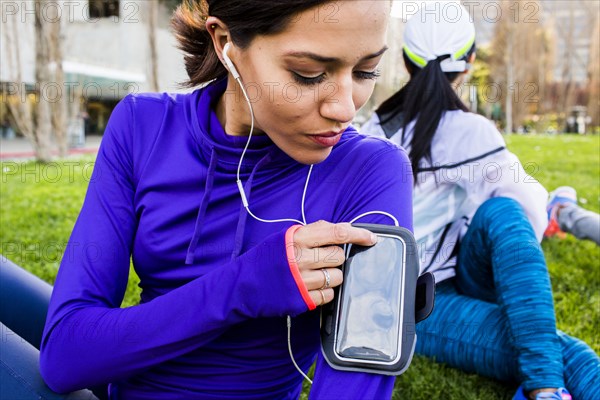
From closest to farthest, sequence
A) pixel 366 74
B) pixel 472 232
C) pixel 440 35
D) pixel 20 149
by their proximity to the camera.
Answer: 1. pixel 366 74
2. pixel 472 232
3. pixel 440 35
4. pixel 20 149

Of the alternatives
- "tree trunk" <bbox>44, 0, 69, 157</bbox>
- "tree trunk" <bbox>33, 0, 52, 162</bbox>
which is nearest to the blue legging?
"tree trunk" <bbox>33, 0, 52, 162</bbox>

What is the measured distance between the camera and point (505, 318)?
224 centimetres

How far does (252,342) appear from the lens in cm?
129

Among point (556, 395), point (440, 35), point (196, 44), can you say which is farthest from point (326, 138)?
point (440, 35)

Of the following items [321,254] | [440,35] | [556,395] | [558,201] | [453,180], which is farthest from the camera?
[558,201]

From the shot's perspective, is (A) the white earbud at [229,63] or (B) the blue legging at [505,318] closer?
(A) the white earbud at [229,63]

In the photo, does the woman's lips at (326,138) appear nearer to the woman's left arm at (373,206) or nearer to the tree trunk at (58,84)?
the woman's left arm at (373,206)

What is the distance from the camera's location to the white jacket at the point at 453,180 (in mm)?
2562

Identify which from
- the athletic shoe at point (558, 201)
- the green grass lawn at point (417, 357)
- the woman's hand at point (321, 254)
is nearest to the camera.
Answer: the woman's hand at point (321, 254)

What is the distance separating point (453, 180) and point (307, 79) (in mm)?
1614

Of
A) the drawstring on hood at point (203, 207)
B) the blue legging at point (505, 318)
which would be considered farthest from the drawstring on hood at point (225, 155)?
the blue legging at point (505, 318)

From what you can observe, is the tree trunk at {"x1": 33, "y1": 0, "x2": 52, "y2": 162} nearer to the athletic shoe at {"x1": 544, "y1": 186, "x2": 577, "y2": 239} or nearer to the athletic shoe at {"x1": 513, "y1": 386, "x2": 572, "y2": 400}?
the athletic shoe at {"x1": 544, "y1": 186, "x2": 577, "y2": 239}

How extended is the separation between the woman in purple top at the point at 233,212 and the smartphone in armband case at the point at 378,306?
0.03 meters

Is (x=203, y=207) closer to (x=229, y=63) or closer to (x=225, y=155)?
(x=225, y=155)
